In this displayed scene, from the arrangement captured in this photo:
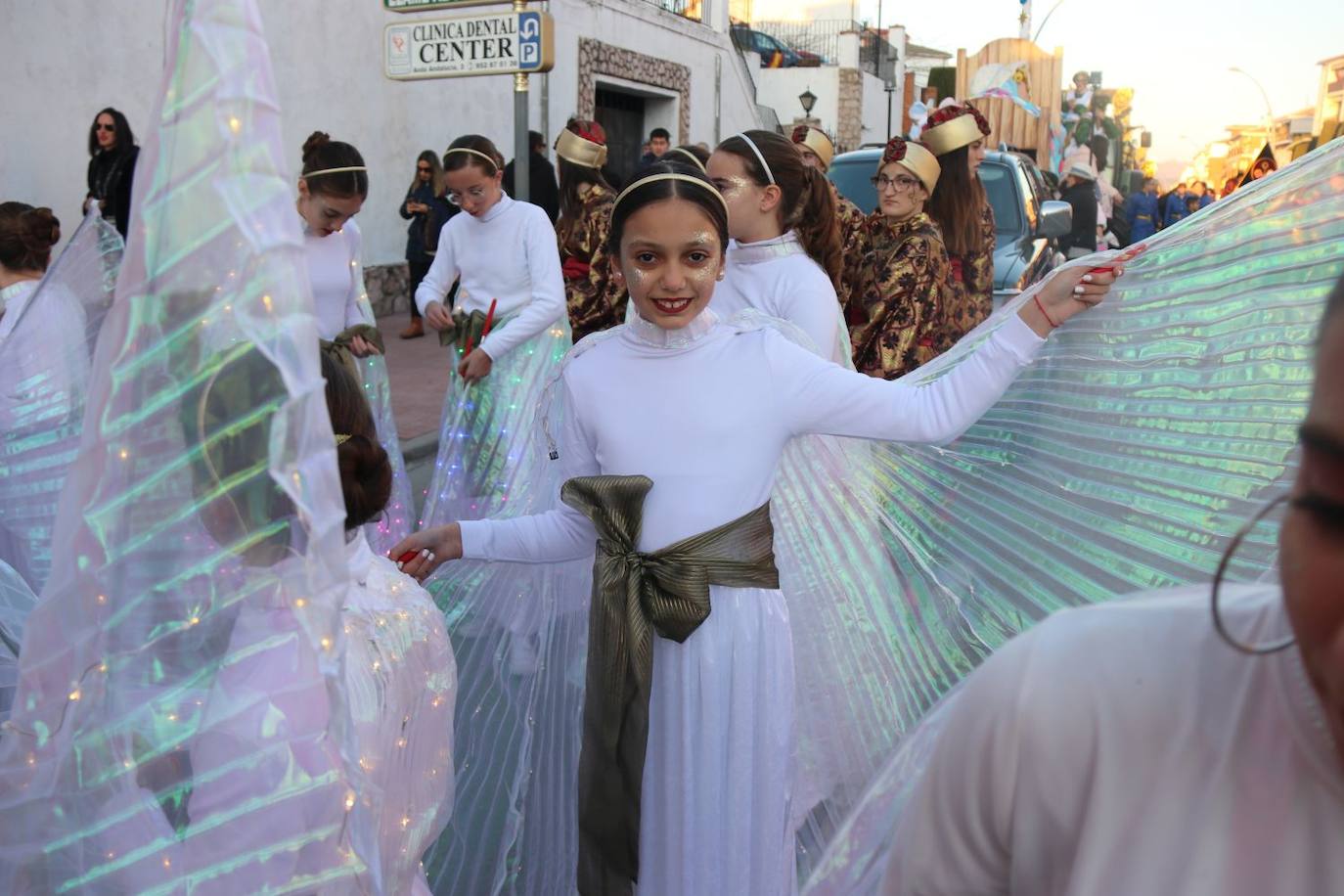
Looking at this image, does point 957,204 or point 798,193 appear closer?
point 798,193

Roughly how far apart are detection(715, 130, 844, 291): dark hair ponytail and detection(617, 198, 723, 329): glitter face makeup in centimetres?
142

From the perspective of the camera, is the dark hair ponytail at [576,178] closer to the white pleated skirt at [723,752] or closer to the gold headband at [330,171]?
the gold headband at [330,171]

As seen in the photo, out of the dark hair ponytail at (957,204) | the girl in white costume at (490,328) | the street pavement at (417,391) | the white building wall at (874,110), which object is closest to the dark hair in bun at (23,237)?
the girl in white costume at (490,328)

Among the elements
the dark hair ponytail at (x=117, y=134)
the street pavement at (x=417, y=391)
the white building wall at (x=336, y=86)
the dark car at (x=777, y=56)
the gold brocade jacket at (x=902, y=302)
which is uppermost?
the dark car at (x=777, y=56)

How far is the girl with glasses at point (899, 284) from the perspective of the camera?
4336 millimetres

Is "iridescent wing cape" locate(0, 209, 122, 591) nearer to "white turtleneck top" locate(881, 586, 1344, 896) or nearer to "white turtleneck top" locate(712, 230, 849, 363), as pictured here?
"white turtleneck top" locate(712, 230, 849, 363)

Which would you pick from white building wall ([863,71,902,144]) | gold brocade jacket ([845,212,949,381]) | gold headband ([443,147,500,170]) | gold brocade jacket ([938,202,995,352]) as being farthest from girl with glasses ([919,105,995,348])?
white building wall ([863,71,902,144])

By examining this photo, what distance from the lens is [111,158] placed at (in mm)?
9133

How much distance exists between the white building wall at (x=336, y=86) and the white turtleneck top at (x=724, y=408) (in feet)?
13.6

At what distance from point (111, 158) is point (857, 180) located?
5.67m

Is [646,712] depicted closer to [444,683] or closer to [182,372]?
[444,683]

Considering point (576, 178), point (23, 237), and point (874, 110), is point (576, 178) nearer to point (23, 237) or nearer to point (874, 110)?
point (23, 237)

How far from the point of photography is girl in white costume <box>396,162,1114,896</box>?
7.65 feet

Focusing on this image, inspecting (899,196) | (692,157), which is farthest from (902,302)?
(692,157)
